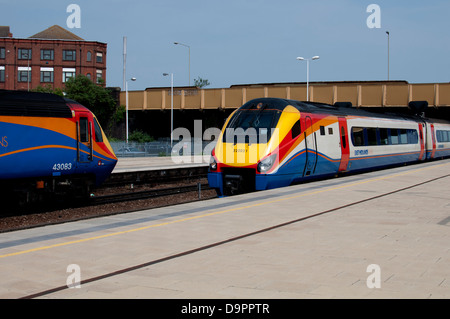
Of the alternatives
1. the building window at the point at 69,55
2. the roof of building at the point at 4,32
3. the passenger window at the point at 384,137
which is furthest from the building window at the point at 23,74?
the passenger window at the point at 384,137

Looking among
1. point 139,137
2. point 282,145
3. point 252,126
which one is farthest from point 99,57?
point 282,145

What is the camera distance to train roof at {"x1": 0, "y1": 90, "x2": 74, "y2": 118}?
619 inches

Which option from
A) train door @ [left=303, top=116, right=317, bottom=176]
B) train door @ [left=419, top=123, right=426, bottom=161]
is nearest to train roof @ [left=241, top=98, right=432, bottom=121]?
train door @ [left=303, top=116, right=317, bottom=176]

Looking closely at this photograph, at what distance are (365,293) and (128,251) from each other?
3.59m

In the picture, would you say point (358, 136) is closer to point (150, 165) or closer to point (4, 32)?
point (150, 165)

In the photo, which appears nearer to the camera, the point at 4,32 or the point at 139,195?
the point at 139,195

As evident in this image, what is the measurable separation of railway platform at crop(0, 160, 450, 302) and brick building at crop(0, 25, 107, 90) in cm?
7472

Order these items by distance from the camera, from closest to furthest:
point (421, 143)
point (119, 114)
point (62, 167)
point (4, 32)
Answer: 1. point (62, 167)
2. point (421, 143)
3. point (119, 114)
4. point (4, 32)

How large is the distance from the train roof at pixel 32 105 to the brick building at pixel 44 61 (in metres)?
67.2

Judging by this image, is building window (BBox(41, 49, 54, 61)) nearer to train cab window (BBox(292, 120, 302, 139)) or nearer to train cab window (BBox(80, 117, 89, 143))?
train cab window (BBox(80, 117, 89, 143))

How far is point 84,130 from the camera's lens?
59.9 feet

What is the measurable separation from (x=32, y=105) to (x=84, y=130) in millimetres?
2220

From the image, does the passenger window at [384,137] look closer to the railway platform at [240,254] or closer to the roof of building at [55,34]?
the railway platform at [240,254]

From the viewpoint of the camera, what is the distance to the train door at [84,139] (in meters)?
18.0
